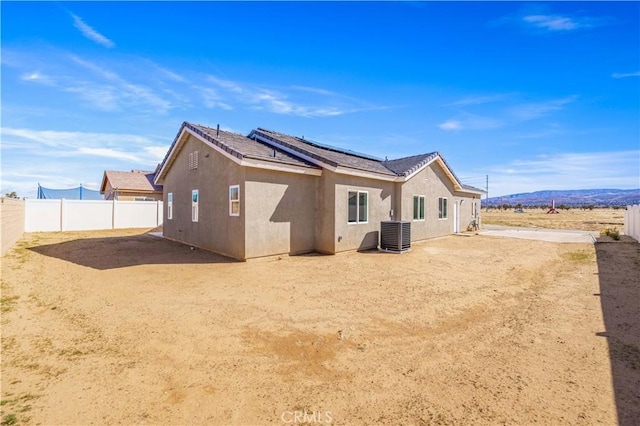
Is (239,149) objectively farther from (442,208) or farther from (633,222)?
(633,222)

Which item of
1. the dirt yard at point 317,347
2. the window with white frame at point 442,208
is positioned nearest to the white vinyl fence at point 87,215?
the dirt yard at point 317,347

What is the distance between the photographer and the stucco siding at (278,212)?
10.7 metres

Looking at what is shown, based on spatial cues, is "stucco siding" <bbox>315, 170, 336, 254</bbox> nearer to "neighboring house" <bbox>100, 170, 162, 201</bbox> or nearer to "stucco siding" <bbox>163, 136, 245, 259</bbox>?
"stucco siding" <bbox>163, 136, 245, 259</bbox>

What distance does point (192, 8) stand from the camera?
10625 mm

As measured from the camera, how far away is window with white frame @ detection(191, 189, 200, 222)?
45.1 ft

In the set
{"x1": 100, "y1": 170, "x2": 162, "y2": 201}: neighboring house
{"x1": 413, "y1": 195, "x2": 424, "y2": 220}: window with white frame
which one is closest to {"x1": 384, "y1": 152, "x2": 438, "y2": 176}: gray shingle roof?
{"x1": 413, "y1": 195, "x2": 424, "y2": 220}: window with white frame

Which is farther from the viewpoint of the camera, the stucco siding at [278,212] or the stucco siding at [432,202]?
the stucco siding at [432,202]

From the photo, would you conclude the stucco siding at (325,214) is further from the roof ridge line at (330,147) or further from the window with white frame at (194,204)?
the window with white frame at (194,204)

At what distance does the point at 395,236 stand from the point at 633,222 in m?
14.4

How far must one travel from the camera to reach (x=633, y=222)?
16500 mm

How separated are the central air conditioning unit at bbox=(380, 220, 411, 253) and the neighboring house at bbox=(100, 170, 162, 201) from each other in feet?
80.0

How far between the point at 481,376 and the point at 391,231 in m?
9.82

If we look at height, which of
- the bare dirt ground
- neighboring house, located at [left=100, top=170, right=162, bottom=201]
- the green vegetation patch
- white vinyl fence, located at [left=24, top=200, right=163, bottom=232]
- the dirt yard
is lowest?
the dirt yard

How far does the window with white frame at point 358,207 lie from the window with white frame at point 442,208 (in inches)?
301
